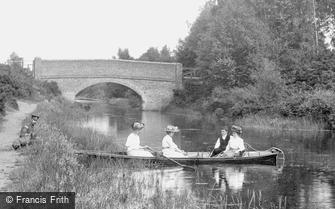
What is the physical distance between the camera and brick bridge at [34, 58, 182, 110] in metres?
43.5

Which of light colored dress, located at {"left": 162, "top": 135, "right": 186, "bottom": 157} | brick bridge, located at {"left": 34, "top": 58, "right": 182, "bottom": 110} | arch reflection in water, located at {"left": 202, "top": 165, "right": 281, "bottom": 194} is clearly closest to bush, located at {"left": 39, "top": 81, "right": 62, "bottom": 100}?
brick bridge, located at {"left": 34, "top": 58, "right": 182, "bottom": 110}

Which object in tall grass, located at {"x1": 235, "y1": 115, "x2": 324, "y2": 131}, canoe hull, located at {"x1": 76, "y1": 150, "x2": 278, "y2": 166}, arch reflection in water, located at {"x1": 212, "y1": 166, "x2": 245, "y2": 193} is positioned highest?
tall grass, located at {"x1": 235, "y1": 115, "x2": 324, "y2": 131}

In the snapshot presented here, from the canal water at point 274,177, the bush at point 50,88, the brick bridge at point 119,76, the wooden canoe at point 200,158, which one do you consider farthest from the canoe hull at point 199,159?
the brick bridge at point 119,76

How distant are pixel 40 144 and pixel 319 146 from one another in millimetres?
12197

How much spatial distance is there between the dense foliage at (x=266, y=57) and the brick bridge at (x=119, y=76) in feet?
18.3

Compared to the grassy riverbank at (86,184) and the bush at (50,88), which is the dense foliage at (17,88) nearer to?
the bush at (50,88)

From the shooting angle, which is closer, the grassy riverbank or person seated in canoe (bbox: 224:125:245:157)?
the grassy riverbank

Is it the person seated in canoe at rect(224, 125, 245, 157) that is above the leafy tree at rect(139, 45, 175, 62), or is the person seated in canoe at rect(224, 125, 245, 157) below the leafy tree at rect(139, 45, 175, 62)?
below

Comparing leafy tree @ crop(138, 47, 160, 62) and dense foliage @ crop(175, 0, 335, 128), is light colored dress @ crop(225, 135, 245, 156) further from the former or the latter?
leafy tree @ crop(138, 47, 160, 62)

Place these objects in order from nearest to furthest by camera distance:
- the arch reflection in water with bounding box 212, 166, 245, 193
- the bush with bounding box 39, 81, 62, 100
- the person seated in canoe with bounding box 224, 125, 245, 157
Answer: the arch reflection in water with bounding box 212, 166, 245, 193, the person seated in canoe with bounding box 224, 125, 245, 157, the bush with bounding box 39, 81, 62, 100

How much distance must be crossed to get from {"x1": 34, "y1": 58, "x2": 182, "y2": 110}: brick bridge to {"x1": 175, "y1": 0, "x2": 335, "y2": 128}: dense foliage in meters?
5.59

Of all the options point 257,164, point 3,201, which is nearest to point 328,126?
point 257,164

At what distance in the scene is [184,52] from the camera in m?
50.0

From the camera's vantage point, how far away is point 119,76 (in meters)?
44.6
